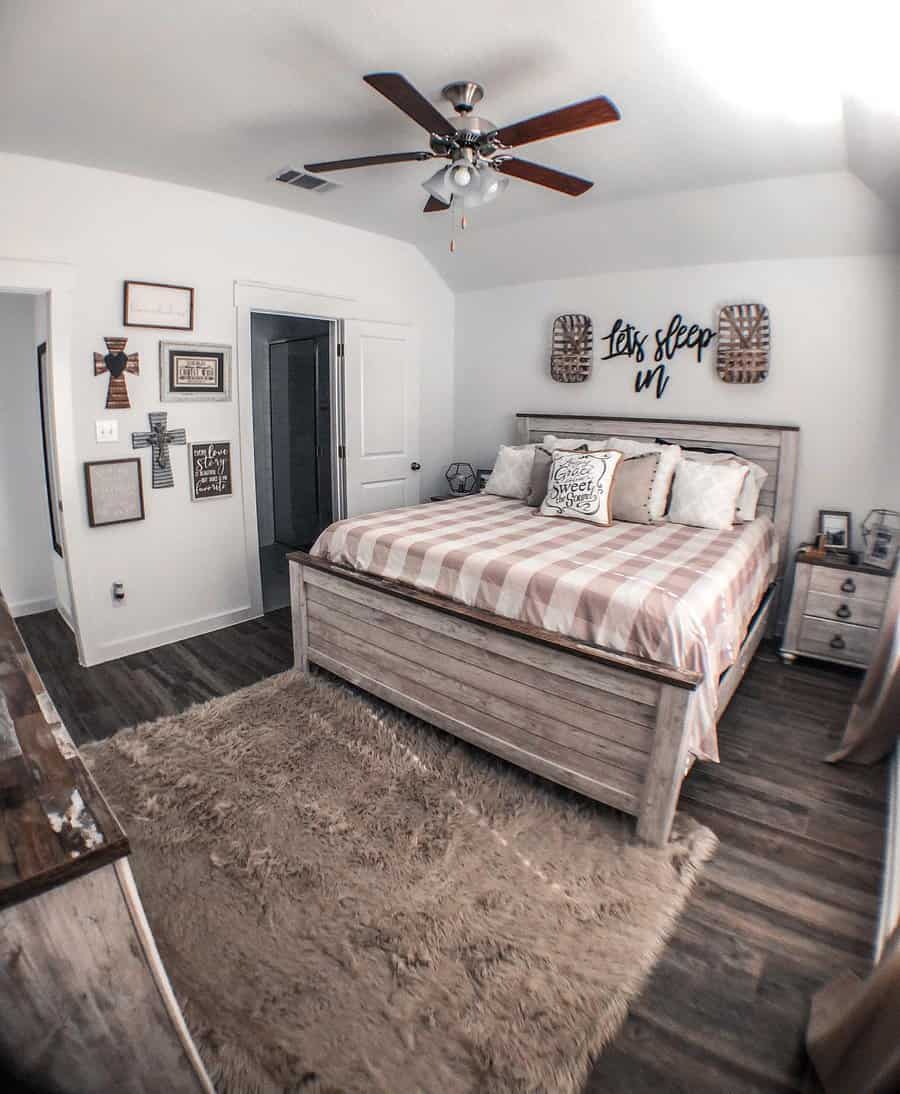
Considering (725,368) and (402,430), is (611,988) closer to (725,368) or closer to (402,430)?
(725,368)

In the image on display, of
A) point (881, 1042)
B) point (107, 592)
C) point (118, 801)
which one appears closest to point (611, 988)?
point (881, 1042)

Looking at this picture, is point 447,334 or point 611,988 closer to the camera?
point 611,988

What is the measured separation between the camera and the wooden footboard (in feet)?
6.53

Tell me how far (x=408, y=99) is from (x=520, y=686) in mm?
1948

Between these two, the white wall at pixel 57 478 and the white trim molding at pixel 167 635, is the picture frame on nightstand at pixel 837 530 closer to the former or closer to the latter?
the white trim molding at pixel 167 635

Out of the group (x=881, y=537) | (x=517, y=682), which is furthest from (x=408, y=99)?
(x=881, y=537)

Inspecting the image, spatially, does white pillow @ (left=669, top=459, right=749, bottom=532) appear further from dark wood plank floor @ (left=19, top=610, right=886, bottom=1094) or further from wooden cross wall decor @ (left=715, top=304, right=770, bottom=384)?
dark wood plank floor @ (left=19, top=610, right=886, bottom=1094)

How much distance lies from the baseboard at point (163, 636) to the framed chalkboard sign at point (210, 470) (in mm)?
746

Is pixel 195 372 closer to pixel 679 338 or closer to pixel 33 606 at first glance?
pixel 33 606

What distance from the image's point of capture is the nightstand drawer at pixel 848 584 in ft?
9.96

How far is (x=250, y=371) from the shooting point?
3580mm

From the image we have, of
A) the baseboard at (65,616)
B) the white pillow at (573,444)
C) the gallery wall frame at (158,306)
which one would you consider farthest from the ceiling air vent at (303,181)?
the baseboard at (65,616)

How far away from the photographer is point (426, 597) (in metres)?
2.51

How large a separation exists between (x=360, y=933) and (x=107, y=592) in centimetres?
238
